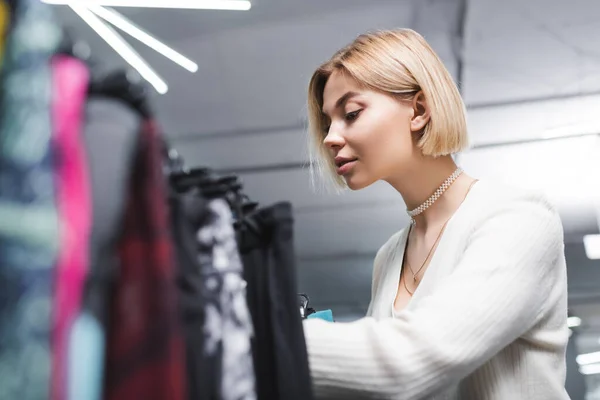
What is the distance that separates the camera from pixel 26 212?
36 centimetres

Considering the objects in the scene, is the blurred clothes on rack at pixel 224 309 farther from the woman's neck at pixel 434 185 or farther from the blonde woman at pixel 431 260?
the woman's neck at pixel 434 185

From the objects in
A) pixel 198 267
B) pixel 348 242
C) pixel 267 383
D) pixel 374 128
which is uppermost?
pixel 348 242

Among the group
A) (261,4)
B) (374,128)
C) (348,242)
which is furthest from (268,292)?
(348,242)

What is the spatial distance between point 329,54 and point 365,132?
2036 mm

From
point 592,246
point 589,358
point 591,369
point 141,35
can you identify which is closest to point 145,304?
point 141,35

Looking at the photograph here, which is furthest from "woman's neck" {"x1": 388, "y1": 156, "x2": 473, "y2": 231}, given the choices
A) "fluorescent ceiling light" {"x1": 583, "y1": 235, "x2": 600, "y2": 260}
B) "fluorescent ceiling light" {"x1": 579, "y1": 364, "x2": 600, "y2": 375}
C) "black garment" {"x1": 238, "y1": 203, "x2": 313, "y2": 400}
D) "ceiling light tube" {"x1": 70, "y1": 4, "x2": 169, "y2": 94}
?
"fluorescent ceiling light" {"x1": 579, "y1": 364, "x2": 600, "y2": 375}

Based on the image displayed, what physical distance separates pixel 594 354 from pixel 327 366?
28.2ft

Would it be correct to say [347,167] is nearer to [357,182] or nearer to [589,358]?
[357,182]

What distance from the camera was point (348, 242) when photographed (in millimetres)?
5973

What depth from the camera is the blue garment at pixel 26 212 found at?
Answer: 0.34m

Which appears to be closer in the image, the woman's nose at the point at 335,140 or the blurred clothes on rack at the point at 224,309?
the blurred clothes on rack at the point at 224,309

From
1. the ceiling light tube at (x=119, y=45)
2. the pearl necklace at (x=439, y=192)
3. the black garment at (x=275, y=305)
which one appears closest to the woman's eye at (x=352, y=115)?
the pearl necklace at (x=439, y=192)

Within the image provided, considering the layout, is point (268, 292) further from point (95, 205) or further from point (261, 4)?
point (261, 4)

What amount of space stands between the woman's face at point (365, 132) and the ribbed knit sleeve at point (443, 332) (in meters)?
0.26
